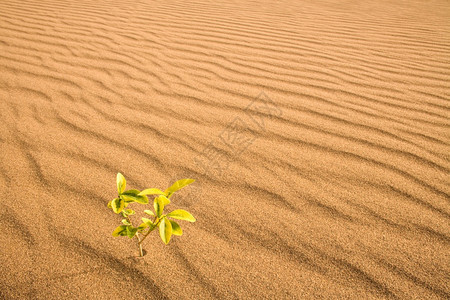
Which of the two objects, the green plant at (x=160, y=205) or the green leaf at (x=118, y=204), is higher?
the green plant at (x=160, y=205)

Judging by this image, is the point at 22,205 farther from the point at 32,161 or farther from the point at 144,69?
the point at 144,69

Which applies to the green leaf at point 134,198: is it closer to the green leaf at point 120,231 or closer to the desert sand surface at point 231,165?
the green leaf at point 120,231

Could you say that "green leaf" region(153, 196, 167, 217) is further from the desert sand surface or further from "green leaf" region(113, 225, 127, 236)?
the desert sand surface

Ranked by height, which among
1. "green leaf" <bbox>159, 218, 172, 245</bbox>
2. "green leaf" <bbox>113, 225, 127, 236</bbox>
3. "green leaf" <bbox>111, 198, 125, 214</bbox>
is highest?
"green leaf" <bbox>159, 218, 172, 245</bbox>

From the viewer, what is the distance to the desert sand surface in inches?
40.8

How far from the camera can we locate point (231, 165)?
1.56 m

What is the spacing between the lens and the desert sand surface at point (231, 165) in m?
1.04

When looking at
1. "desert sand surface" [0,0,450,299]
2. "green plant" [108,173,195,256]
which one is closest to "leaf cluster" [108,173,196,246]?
"green plant" [108,173,195,256]

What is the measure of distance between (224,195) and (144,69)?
5.63 ft

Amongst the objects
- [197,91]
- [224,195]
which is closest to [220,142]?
[224,195]

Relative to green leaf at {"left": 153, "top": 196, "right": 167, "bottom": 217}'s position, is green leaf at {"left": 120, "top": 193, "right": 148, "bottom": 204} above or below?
below

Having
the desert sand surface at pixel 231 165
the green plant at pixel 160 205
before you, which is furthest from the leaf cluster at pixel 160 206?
the desert sand surface at pixel 231 165

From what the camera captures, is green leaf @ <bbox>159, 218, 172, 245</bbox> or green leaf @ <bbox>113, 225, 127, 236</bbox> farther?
green leaf @ <bbox>113, 225, 127, 236</bbox>

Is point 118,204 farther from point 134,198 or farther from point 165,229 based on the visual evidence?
point 165,229
